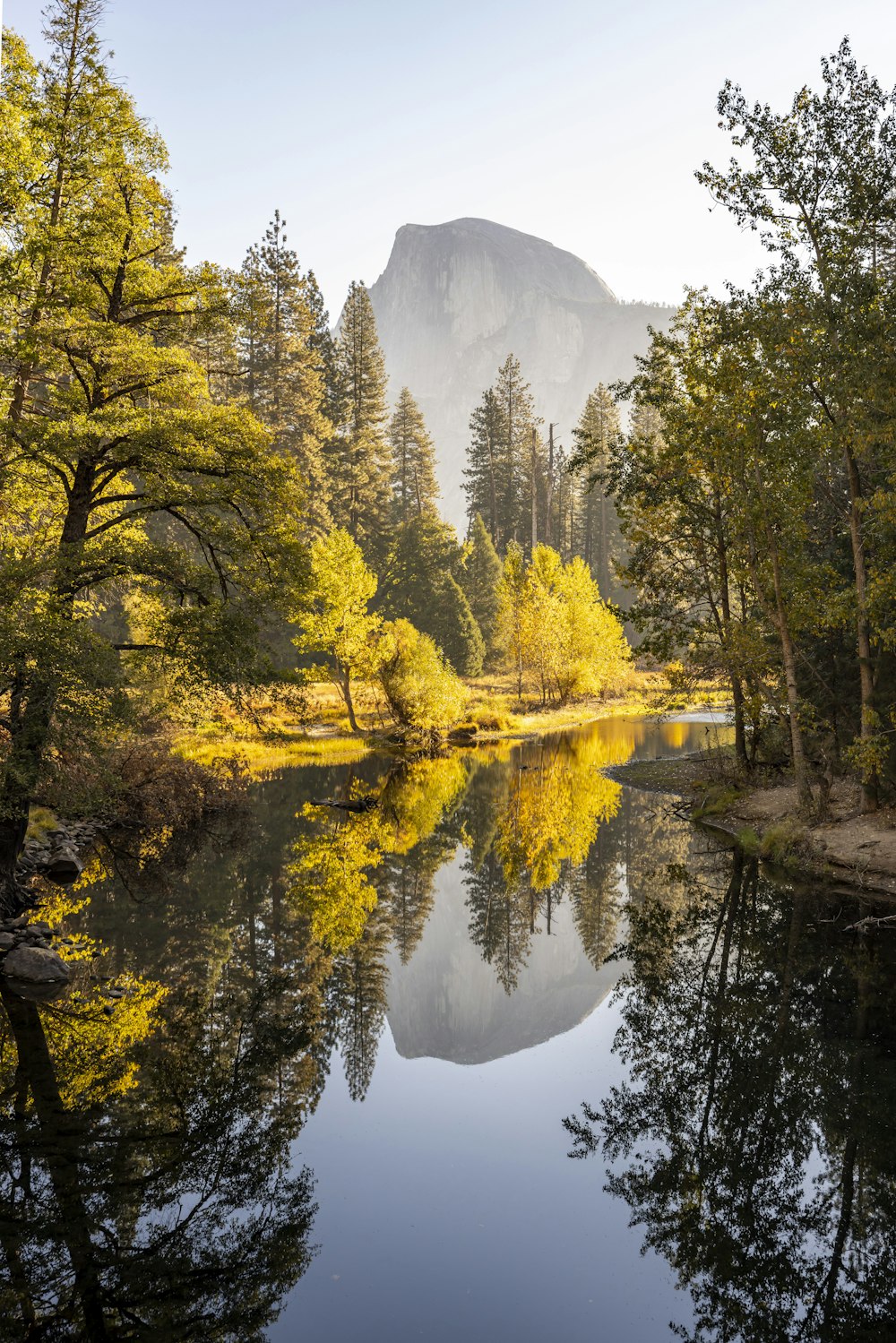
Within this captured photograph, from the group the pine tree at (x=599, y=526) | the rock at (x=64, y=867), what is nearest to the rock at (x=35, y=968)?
the rock at (x=64, y=867)

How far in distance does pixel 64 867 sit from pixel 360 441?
46.8 meters

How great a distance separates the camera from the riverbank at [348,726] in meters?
33.7

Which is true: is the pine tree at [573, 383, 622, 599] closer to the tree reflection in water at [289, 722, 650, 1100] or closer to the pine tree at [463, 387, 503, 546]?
the pine tree at [463, 387, 503, 546]

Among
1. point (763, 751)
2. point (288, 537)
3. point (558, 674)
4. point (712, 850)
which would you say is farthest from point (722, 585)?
point (558, 674)

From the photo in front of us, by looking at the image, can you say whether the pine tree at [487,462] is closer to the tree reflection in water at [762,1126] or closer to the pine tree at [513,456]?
the pine tree at [513,456]

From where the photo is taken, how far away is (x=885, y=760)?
19297mm

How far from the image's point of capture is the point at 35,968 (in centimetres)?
1208

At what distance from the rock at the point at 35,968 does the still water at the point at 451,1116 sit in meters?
0.40

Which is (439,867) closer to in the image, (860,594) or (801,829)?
(801,829)

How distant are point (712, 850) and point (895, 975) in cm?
838

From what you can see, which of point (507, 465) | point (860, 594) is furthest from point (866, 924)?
point (507, 465)

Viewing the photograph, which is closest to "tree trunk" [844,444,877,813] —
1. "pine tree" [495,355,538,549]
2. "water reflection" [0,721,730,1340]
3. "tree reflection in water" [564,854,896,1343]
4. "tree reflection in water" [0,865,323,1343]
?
"tree reflection in water" [564,854,896,1343]

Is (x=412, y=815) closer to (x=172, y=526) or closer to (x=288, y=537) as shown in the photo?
(x=288, y=537)

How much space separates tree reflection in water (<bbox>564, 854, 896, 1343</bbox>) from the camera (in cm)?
632
